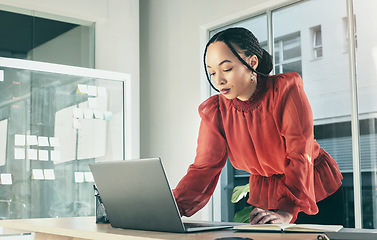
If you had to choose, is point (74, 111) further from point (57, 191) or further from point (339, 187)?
point (339, 187)

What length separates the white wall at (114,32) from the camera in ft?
17.3

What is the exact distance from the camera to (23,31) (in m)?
5.06

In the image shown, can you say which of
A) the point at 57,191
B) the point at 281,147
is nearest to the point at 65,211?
the point at 57,191

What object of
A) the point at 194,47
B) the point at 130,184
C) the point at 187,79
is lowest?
the point at 130,184

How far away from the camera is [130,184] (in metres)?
1.60

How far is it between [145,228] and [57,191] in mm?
3170

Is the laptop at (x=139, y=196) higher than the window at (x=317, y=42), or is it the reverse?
the window at (x=317, y=42)

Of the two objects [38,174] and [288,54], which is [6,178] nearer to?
[38,174]

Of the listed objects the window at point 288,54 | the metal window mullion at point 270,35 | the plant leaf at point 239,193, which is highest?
the metal window mullion at point 270,35

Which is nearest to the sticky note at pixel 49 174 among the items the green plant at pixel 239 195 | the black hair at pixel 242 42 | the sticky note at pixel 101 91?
the sticky note at pixel 101 91

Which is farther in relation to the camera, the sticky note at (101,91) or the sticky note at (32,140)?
the sticky note at (101,91)

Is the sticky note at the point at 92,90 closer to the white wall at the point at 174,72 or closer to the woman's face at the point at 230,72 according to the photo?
the white wall at the point at 174,72

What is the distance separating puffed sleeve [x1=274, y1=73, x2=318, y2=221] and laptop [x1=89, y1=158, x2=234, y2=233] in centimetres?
53

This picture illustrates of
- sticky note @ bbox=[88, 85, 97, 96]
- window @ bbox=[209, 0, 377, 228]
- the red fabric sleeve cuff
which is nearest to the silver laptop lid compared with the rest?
the red fabric sleeve cuff
